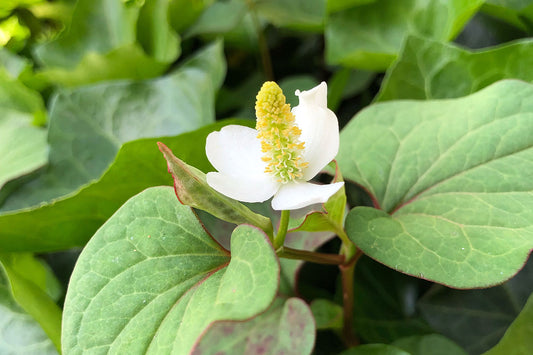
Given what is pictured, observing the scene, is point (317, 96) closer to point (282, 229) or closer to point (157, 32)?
point (282, 229)

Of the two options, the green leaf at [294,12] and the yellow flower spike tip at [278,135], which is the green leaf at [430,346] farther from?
the green leaf at [294,12]

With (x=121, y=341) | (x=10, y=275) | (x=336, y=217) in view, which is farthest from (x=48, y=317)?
(x=336, y=217)

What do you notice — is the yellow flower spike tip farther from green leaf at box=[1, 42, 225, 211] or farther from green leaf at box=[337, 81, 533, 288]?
green leaf at box=[1, 42, 225, 211]

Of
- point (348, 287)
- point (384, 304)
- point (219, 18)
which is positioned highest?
point (219, 18)

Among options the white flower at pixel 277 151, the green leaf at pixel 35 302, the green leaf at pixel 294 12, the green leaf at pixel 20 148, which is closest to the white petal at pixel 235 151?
the white flower at pixel 277 151

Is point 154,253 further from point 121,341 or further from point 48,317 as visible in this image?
point 48,317

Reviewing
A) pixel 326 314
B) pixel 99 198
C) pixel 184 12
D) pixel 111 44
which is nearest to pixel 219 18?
pixel 184 12
